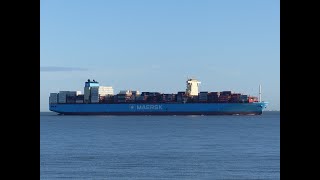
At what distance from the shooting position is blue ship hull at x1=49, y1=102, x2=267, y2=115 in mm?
114125

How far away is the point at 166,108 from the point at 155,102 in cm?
241

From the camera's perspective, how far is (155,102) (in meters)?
116

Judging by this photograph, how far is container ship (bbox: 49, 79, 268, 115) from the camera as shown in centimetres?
11369

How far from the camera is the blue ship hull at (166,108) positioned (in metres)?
114

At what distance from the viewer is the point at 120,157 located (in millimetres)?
39062

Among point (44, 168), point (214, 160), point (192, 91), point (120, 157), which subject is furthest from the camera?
point (192, 91)

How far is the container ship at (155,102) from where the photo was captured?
113688 mm

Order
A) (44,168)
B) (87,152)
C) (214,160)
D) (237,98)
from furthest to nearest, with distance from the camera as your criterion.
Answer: (237,98), (87,152), (214,160), (44,168)

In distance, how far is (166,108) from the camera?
116688mm
